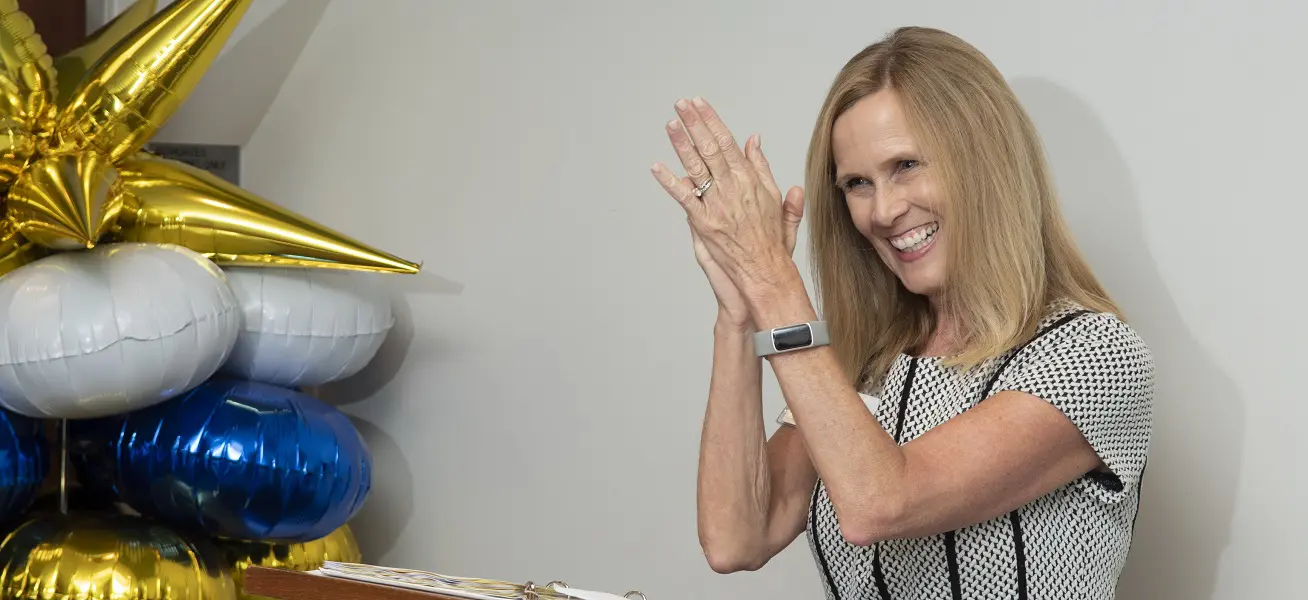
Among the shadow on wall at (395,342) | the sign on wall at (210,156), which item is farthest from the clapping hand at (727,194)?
the sign on wall at (210,156)

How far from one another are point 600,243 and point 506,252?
0.66 ft

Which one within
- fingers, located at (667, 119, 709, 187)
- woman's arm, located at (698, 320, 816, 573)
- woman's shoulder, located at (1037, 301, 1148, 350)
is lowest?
woman's arm, located at (698, 320, 816, 573)

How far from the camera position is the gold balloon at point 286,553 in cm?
189

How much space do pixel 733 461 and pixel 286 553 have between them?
86 centimetres

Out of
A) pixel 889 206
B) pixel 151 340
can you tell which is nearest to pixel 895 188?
pixel 889 206

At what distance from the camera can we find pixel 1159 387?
4.85ft

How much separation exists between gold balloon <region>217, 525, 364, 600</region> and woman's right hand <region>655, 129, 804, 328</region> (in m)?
0.85

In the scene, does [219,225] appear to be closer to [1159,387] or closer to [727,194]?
[727,194]

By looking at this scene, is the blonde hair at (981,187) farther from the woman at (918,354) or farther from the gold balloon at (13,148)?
the gold balloon at (13,148)

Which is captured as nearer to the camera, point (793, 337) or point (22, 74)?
point (793, 337)

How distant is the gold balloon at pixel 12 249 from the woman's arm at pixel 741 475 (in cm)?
92

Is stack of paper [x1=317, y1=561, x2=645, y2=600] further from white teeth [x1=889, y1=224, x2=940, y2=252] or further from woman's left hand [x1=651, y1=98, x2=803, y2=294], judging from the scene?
white teeth [x1=889, y1=224, x2=940, y2=252]

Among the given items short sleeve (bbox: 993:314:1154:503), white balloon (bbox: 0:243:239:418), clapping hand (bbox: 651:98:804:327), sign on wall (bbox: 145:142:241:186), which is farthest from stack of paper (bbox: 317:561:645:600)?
sign on wall (bbox: 145:142:241:186)

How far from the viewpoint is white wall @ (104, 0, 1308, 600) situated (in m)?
1.40
